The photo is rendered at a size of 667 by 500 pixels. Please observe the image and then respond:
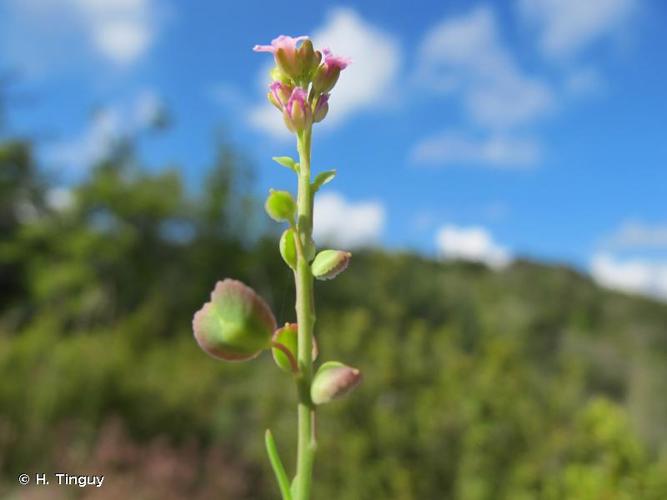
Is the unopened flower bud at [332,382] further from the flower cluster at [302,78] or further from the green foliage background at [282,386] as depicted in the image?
the green foliage background at [282,386]

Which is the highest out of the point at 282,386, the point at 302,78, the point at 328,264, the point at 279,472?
the point at 282,386

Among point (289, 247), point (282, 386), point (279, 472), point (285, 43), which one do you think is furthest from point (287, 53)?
point (282, 386)

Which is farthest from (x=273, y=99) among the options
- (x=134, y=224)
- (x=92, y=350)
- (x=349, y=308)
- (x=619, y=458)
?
(x=134, y=224)

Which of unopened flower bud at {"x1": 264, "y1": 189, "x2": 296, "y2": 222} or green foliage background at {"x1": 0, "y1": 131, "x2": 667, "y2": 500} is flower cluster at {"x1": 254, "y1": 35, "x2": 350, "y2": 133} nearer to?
unopened flower bud at {"x1": 264, "y1": 189, "x2": 296, "y2": 222}

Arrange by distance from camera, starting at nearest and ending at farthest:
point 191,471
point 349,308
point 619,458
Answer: point 619,458
point 191,471
point 349,308

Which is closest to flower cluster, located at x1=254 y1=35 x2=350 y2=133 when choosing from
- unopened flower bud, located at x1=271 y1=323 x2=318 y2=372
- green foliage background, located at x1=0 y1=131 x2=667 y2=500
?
unopened flower bud, located at x1=271 y1=323 x2=318 y2=372

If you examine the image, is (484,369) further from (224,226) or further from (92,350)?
(224,226)

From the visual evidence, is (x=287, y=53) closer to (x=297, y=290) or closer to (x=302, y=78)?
(x=302, y=78)
